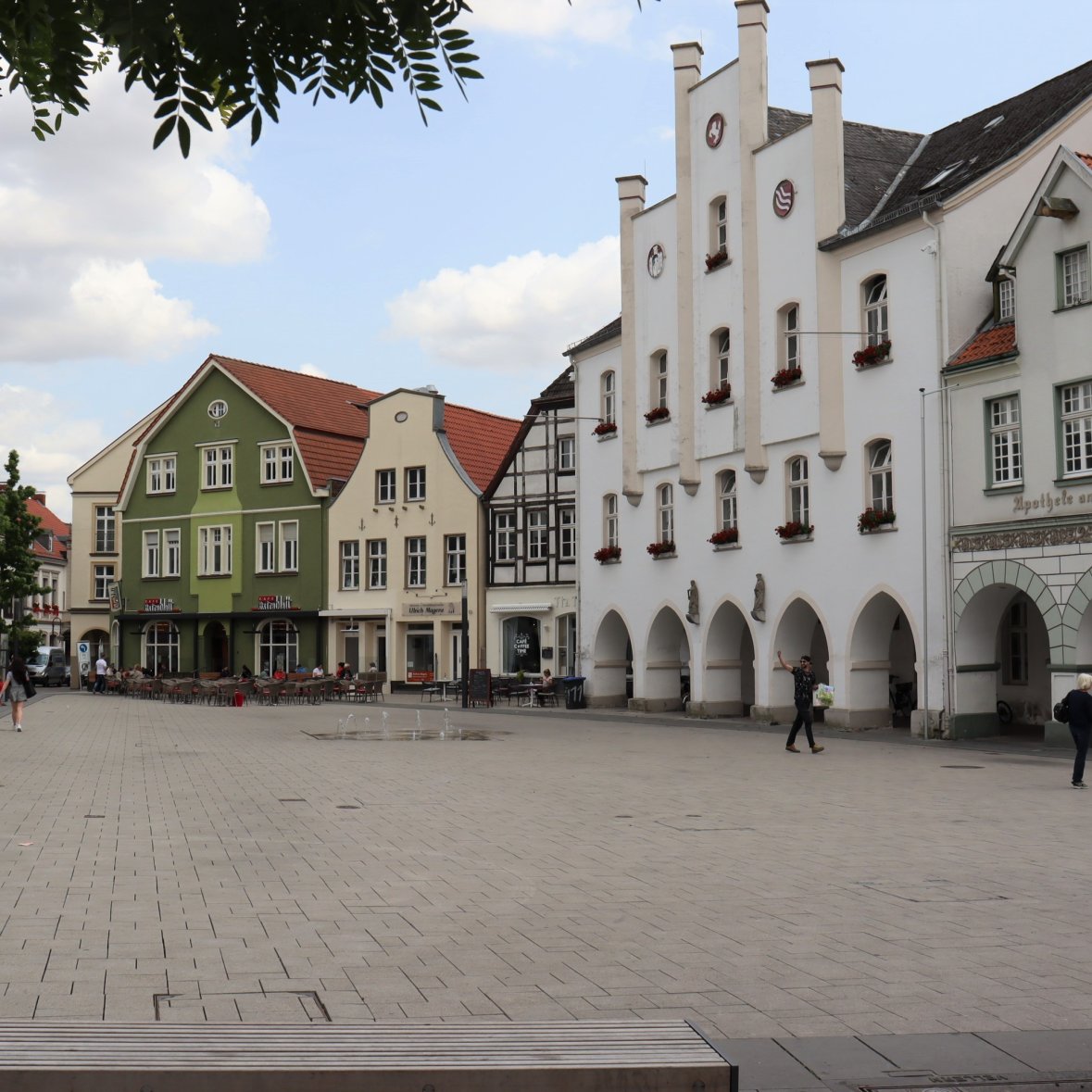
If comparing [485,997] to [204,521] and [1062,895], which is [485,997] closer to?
[1062,895]

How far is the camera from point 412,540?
5491 centimetres

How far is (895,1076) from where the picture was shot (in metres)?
5.84

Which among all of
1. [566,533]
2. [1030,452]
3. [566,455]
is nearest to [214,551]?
[566,533]

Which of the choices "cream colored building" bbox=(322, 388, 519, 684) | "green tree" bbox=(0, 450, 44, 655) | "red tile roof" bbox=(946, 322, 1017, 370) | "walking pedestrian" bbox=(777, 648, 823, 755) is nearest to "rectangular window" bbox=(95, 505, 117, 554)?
"green tree" bbox=(0, 450, 44, 655)

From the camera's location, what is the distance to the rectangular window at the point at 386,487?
183ft

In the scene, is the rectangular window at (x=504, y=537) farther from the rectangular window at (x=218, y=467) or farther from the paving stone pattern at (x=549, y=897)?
the paving stone pattern at (x=549, y=897)

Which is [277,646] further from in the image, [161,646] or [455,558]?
[455,558]

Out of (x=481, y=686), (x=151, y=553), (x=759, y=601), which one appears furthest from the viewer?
(x=151, y=553)

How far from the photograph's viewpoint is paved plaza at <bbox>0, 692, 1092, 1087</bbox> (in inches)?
278

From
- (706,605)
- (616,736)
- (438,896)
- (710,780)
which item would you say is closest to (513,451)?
(706,605)

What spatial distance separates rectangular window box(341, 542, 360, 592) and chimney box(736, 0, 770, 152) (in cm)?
2609

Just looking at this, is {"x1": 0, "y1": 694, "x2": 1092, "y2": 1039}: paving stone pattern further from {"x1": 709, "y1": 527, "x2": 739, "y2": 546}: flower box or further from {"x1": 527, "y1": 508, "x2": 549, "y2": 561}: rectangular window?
{"x1": 527, "y1": 508, "x2": 549, "y2": 561}: rectangular window

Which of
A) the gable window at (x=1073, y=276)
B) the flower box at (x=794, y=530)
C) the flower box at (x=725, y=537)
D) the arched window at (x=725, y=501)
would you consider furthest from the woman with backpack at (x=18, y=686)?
the gable window at (x=1073, y=276)

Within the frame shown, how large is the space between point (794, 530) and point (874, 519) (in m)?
3.10
